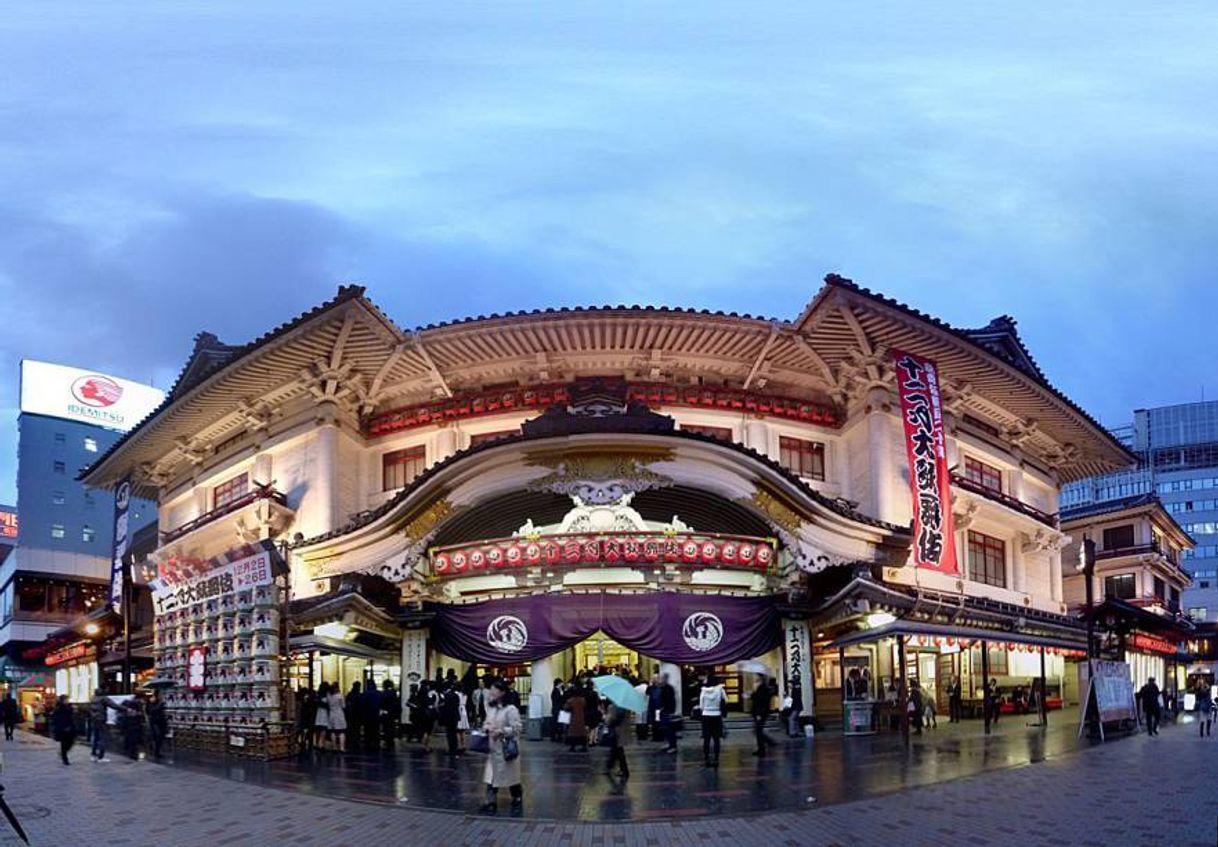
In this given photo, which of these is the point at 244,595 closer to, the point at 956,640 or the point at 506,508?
the point at 506,508

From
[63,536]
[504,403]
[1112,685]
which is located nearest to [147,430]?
[504,403]

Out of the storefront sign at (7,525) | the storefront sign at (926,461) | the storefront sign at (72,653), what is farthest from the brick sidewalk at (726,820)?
the storefront sign at (7,525)

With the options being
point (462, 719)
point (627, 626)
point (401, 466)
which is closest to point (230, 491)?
point (401, 466)

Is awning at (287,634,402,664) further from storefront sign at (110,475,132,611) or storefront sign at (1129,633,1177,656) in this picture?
storefront sign at (1129,633,1177,656)

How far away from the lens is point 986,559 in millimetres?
38469

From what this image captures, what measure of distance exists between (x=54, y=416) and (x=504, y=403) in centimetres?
4950

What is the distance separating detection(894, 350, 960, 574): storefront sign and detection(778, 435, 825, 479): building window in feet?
9.30

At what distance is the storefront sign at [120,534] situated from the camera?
42156 millimetres

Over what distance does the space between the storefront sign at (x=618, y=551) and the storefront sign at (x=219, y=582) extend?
19.6ft

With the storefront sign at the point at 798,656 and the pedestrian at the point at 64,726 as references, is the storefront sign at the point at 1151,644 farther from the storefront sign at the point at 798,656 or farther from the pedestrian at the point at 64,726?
the pedestrian at the point at 64,726

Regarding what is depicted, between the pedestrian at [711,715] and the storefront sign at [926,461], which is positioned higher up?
the storefront sign at [926,461]

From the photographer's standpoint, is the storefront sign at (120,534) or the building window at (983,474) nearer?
the building window at (983,474)

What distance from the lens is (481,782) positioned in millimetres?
18531

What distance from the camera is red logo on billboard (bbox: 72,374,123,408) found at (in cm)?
7038
